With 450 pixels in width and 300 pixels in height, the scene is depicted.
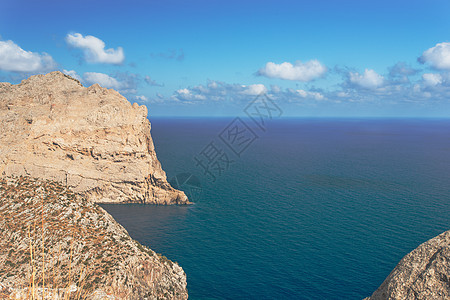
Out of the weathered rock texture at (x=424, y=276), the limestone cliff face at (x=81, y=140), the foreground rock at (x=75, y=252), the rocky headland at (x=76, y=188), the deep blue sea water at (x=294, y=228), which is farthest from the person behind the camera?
the limestone cliff face at (x=81, y=140)

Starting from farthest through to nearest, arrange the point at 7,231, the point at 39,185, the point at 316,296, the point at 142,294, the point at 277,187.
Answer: the point at 277,187 < the point at 39,185 < the point at 316,296 < the point at 7,231 < the point at 142,294

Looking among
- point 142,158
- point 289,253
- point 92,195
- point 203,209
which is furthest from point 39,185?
point 289,253

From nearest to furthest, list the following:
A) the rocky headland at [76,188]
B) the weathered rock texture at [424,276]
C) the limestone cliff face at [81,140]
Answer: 1. the weathered rock texture at [424,276]
2. the rocky headland at [76,188]
3. the limestone cliff face at [81,140]

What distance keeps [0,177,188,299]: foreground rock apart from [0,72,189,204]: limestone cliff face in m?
16.7

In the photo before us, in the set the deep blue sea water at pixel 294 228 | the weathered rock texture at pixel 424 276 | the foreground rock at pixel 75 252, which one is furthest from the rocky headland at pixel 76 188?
the weathered rock texture at pixel 424 276

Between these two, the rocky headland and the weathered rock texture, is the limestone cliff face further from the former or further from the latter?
the weathered rock texture

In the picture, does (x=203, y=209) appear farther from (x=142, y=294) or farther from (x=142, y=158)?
(x=142, y=294)

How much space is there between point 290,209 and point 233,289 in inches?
1260

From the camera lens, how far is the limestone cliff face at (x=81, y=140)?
5822 cm

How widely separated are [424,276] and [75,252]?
107 feet

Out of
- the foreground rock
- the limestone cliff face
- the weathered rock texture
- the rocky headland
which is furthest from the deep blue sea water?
the weathered rock texture

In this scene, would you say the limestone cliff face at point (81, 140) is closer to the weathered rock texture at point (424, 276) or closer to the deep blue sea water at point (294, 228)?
the deep blue sea water at point (294, 228)

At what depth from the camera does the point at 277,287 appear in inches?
1601

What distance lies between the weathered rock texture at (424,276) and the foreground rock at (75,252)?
83.2 feet
